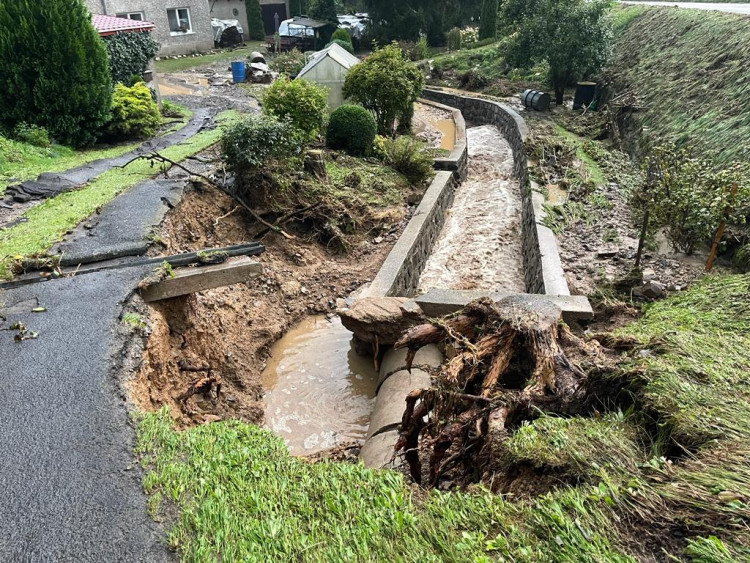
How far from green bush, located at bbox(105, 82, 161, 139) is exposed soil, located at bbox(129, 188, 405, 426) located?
541 centimetres

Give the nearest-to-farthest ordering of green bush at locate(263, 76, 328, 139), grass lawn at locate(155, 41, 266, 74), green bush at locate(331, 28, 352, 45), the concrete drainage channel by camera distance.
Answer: the concrete drainage channel
green bush at locate(263, 76, 328, 139)
grass lawn at locate(155, 41, 266, 74)
green bush at locate(331, 28, 352, 45)

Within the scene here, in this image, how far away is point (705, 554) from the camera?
2.27m

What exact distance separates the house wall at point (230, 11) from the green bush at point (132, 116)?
29703 mm

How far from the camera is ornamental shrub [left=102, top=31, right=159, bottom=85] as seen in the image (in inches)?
577

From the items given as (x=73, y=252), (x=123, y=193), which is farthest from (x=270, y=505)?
(x=123, y=193)

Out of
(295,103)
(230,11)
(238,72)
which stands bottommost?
(238,72)

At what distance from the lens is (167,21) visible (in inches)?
1174

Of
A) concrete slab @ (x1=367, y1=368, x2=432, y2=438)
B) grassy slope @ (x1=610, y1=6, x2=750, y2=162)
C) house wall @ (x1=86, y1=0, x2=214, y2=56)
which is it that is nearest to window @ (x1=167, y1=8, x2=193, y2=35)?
house wall @ (x1=86, y1=0, x2=214, y2=56)

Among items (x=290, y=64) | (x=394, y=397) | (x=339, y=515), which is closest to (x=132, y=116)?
(x=394, y=397)

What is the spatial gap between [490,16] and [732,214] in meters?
Result: 30.2

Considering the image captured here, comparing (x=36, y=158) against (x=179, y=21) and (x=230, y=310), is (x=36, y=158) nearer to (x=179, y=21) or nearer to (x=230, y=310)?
(x=230, y=310)

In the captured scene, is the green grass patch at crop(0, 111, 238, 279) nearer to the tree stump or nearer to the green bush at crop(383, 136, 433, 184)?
the tree stump

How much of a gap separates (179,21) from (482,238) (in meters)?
28.6

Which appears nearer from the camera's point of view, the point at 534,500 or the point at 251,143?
the point at 534,500
